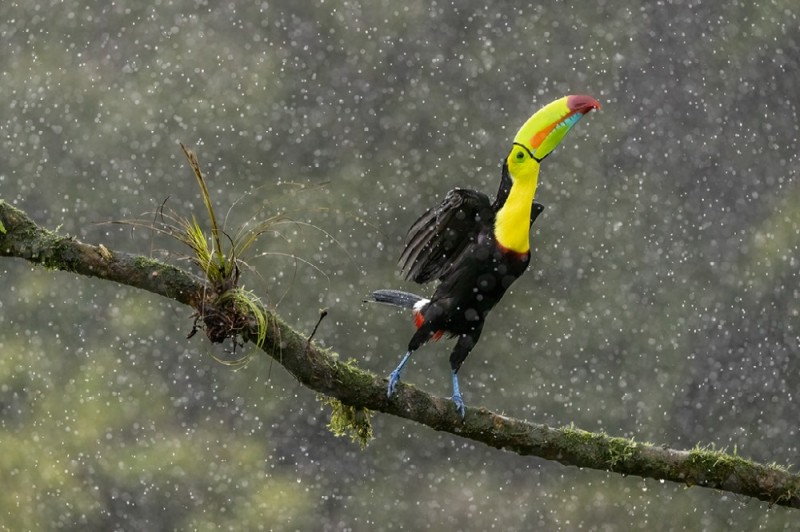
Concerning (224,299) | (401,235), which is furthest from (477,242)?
(401,235)

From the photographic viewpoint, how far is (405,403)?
322cm

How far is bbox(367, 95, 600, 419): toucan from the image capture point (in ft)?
10.9

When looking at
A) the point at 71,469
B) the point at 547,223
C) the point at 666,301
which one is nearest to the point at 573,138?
the point at 547,223

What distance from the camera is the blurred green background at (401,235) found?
1030cm

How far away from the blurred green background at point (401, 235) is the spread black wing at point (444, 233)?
6229 mm

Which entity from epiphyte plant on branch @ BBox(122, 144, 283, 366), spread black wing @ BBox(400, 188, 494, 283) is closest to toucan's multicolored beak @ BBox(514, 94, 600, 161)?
spread black wing @ BBox(400, 188, 494, 283)

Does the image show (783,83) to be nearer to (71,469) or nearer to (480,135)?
(480,135)

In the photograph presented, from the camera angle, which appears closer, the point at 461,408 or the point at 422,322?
the point at 461,408

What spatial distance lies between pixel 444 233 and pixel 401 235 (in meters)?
6.24

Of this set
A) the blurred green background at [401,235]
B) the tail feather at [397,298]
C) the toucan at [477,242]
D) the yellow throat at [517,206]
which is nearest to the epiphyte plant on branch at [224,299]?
the toucan at [477,242]

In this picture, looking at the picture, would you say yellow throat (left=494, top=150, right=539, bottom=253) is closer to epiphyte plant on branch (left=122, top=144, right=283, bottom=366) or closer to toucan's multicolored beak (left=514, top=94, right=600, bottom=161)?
toucan's multicolored beak (left=514, top=94, right=600, bottom=161)

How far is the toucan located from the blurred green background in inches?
247

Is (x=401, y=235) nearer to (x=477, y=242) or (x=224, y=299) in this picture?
(x=477, y=242)

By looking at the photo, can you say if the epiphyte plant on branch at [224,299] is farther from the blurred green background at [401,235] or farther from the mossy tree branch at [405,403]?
the blurred green background at [401,235]
